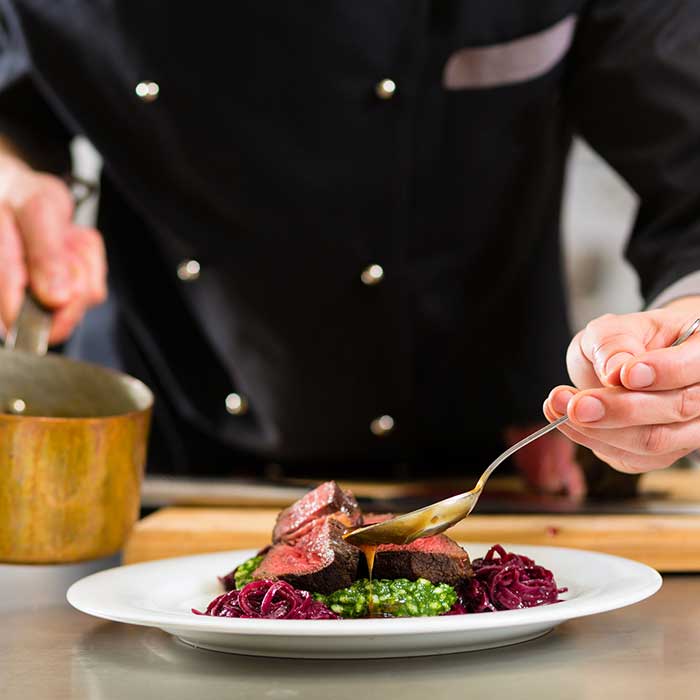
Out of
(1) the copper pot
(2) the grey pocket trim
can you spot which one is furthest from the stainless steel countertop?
(2) the grey pocket trim

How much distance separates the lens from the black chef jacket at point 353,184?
174 centimetres

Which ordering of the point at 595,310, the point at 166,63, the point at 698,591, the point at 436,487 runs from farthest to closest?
the point at 595,310 → the point at 436,487 → the point at 166,63 → the point at 698,591

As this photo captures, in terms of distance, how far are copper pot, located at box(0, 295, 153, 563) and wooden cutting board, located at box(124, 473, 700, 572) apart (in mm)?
63

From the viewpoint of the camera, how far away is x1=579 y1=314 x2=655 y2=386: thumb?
1.08 meters

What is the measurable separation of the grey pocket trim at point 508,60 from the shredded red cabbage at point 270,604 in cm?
110

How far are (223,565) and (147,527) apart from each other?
0.19 meters

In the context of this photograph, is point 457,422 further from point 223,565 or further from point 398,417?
point 223,565

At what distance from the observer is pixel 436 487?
1.93 m

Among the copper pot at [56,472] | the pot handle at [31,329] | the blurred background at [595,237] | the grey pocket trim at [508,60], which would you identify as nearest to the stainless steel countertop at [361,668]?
the copper pot at [56,472]

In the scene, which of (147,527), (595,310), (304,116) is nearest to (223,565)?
(147,527)

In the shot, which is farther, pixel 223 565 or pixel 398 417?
pixel 398 417

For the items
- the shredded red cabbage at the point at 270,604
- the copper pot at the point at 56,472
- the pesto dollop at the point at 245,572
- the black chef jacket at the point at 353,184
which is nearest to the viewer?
the shredded red cabbage at the point at 270,604

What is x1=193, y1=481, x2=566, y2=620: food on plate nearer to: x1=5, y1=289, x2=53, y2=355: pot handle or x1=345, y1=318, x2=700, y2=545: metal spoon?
x1=345, y1=318, x2=700, y2=545: metal spoon

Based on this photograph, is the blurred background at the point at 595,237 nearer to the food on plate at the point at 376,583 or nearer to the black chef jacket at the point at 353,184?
the black chef jacket at the point at 353,184
